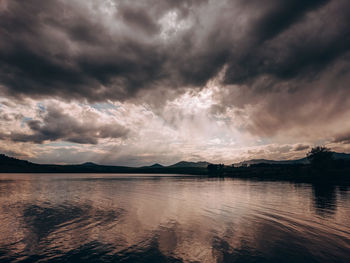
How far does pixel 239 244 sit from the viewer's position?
2083cm

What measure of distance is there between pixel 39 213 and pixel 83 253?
71.9 feet

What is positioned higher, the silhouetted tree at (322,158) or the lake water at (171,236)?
the silhouetted tree at (322,158)

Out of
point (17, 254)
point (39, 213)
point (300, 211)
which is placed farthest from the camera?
point (300, 211)

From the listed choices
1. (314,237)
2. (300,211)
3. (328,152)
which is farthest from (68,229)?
(328,152)

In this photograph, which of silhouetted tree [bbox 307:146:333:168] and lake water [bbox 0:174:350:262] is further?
silhouetted tree [bbox 307:146:333:168]

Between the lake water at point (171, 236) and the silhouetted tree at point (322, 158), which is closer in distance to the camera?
the lake water at point (171, 236)

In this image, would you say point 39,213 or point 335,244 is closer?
point 335,244

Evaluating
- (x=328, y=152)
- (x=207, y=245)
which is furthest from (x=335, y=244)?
(x=328, y=152)

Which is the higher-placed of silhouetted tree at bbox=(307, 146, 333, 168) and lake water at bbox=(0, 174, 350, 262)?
silhouetted tree at bbox=(307, 146, 333, 168)

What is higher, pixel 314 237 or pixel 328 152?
pixel 328 152

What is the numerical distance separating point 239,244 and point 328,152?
176m

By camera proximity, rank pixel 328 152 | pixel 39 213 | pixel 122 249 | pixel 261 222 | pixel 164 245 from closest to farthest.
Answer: pixel 122 249 → pixel 164 245 → pixel 261 222 → pixel 39 213 → pixel 328 152

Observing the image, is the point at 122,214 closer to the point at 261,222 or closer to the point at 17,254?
the point at 17,254

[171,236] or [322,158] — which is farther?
[322,158]
